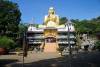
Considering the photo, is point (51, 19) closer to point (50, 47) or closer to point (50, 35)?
point (50, 35)

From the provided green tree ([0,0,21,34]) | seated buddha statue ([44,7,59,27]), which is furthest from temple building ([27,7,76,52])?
green tree ([0,0,21,34])

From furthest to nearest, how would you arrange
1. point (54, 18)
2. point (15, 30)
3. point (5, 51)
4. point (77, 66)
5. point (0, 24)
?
point (15, 30) → point (0, 24) → point (54, 18) → point (5, 51) → point (77, 66)

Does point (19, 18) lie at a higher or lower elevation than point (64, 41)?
higher

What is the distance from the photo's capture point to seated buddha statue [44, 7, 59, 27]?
4316 cm

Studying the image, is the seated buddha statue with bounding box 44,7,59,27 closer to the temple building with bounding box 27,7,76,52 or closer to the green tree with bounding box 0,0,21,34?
the temple building with bounding box 27,7,76,52

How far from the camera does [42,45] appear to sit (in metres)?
41.2

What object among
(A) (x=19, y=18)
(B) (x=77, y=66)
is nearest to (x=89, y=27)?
(A) (x=19, y=18)

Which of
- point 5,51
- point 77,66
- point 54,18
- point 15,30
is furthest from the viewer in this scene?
point 15,30

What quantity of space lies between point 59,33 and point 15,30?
11828mm

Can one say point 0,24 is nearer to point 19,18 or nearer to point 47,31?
point 19,18

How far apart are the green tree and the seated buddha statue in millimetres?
8335

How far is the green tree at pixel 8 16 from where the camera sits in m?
49.4

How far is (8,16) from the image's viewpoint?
164 ft

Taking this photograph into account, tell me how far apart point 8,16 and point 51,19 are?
375 inches
